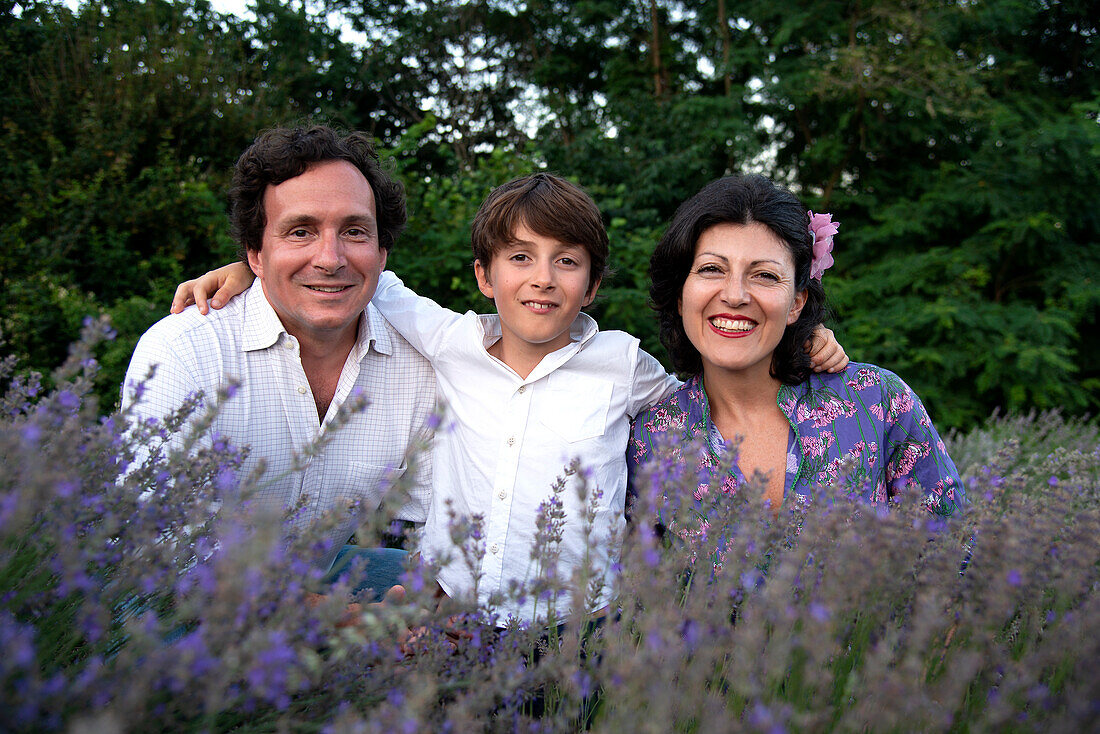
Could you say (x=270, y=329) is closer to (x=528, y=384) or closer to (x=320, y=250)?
(x=320, y=250)

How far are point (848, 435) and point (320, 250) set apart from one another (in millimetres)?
1898

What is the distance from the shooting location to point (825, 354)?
266 centimetres

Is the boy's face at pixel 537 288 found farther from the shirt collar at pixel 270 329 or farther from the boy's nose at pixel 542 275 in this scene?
the shirt collar at pixel 270 329

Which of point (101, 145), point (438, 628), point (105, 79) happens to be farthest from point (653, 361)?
point (105, 79)

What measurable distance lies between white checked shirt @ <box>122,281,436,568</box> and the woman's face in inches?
40.5

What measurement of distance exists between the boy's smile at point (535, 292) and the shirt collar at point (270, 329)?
461mm

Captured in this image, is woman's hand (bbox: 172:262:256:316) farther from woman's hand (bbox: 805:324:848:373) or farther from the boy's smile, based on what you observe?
woman's hand (bbox: 805:324:848:373)

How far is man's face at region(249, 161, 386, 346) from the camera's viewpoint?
97.2 inches

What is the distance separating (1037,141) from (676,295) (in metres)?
6.49

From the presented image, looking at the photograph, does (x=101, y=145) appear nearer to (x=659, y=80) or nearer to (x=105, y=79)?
Answer: (x=105, y=79)

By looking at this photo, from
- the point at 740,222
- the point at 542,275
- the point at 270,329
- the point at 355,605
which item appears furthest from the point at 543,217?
the point at 355,605

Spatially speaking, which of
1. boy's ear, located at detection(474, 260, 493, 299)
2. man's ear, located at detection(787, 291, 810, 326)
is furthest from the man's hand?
man's ear, located at detection(787, 291, 810, 326)

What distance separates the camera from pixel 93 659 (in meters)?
1.00

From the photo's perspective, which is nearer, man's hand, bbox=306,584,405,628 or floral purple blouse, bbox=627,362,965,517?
man's hand, bbox=306,584,405,628
